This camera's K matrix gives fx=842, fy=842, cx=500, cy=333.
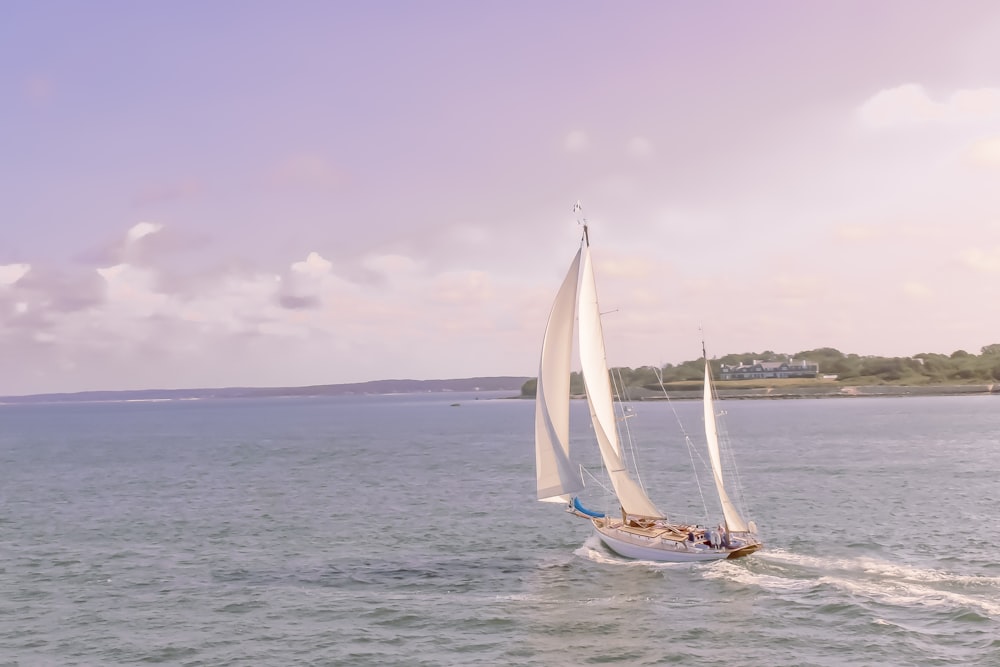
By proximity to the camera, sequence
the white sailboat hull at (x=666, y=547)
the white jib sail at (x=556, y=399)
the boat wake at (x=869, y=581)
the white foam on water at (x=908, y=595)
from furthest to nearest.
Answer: the white jib sail at (x=556, y=399), the white sailboat hull at (x=666, y=547), the boat wake at (x=869, y=581), the white foam on water at (x=908, y=595)

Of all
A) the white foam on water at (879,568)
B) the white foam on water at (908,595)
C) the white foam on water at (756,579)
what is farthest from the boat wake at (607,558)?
the white foam on water at (908,595)

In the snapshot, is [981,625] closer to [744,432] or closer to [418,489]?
[418,489]

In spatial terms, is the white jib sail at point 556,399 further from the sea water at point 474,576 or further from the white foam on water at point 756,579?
the white foam on water at point 756,579

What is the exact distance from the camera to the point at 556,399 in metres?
44.0

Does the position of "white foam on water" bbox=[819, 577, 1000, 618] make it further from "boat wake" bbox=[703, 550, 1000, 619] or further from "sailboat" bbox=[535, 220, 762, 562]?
"sailboat" bbox=[535, 220, 762, 562]

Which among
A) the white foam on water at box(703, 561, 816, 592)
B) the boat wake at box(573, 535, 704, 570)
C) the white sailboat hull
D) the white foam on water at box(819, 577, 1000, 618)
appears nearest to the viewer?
the white foam on water at box(819, 577, 1000, 618)

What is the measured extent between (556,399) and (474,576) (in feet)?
32.8

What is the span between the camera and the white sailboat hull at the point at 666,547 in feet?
140

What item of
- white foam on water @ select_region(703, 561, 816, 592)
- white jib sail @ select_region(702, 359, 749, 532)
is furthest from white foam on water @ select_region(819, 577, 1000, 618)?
white jib sail @ select_region(702, 359, 749, 532)

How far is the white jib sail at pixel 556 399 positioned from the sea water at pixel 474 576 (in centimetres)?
469

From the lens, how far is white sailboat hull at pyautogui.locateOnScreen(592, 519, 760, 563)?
4266cm

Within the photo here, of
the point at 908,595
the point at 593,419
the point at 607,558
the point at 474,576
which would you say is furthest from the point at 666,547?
the point at 908,595

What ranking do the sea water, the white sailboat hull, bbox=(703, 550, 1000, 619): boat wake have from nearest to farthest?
the sea water < bbox=(703, 550, 1000, 619): boat wake < the white sailboat hull

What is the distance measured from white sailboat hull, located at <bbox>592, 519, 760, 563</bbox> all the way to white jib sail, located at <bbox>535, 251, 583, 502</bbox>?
11.8 feet
